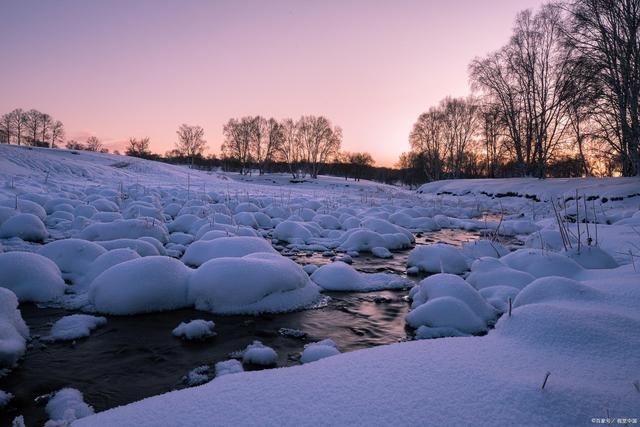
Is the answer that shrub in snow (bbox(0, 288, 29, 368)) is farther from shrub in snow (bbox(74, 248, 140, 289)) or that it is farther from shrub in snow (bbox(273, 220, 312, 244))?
shrub in snow (bbox(273, 220, 312, 244))

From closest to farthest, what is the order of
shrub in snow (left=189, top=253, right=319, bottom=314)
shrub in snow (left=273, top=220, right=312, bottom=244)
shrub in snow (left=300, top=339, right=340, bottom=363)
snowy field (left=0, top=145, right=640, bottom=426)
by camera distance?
1. snowy field (left=0, top=145, right=640, bottom=426)
2. shrub in snow (left=300, top=339, right=340, bottom=363)
3. shrub in snow (left=189, top=253, right=319, bottom=314)
4. shrub in snow (left=273, top=220, right=312, bottom=244)

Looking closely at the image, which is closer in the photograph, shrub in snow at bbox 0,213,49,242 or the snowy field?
the snowy field

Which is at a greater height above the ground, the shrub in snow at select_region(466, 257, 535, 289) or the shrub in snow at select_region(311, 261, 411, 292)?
the shrub in snow at select_region(466, 257, 535, 289)

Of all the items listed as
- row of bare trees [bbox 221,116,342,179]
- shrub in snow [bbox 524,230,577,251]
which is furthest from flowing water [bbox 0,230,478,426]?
row of bare trees [bbox 221,116,342,179]

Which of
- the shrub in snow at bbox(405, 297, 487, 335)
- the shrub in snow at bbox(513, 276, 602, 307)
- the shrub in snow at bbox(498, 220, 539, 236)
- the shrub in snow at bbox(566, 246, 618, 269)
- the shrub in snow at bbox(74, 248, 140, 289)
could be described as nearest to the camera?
the shrub in snow at bbox(513, 276, 602, 307)

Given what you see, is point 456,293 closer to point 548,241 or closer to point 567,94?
point 548,241

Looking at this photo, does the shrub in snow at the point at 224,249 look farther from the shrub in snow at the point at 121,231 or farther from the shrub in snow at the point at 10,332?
the shrub in snow at the point at 10,332

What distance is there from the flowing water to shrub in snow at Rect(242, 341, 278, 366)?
51 mm

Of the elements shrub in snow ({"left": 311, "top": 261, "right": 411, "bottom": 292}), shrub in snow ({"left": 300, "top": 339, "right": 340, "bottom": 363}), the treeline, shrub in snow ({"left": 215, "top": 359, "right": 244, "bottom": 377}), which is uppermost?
the treeline

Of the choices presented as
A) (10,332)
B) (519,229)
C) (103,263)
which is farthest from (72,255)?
(519,229)

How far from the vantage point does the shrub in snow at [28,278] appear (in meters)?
2.71

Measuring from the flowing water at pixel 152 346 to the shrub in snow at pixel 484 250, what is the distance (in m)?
1.72

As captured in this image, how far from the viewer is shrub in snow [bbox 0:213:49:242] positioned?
4465 millimetres

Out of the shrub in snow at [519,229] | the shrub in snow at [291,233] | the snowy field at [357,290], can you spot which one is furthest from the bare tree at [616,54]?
the shrub in snow at [291,233]
